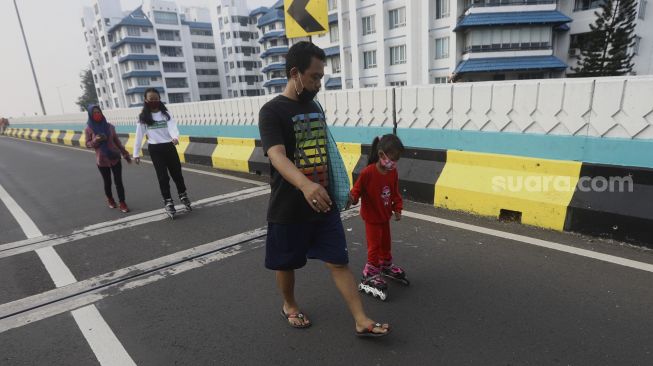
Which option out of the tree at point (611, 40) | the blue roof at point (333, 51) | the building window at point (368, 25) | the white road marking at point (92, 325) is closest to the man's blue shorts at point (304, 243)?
the white road marking at point (92, 325)

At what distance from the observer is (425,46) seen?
30.8 m

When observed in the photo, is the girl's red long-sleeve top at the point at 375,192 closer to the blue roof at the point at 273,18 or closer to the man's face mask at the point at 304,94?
the man's face mask at the point at 304,94

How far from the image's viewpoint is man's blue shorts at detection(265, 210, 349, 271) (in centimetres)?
252

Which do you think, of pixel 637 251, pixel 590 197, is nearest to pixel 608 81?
pixel 590 197

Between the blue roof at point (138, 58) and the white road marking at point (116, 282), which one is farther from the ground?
the blue roof at point (138, 58)

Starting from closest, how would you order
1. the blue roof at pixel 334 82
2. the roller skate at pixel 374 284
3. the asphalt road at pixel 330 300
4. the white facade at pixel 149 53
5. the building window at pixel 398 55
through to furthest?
1. the asphalt road at pixel 330 300
2. the roller skate at pixel 374 284
3. the building window at pixel 398 55
4. the blue roof at pixel 334 82
5. the white facade at pixel 149 53

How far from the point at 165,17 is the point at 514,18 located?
57803 mm

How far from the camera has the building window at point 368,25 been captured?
34188 mm

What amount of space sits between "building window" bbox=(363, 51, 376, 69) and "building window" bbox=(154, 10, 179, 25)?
4593 centimetres

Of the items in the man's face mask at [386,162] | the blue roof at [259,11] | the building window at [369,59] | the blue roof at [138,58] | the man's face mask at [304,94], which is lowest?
→ the man's face mask at [386,162]

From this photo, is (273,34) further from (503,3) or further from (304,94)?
(304,94)

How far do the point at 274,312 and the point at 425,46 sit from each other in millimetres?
31342

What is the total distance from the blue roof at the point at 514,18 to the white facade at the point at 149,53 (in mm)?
51635

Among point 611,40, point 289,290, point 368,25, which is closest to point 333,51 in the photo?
point 368,25
